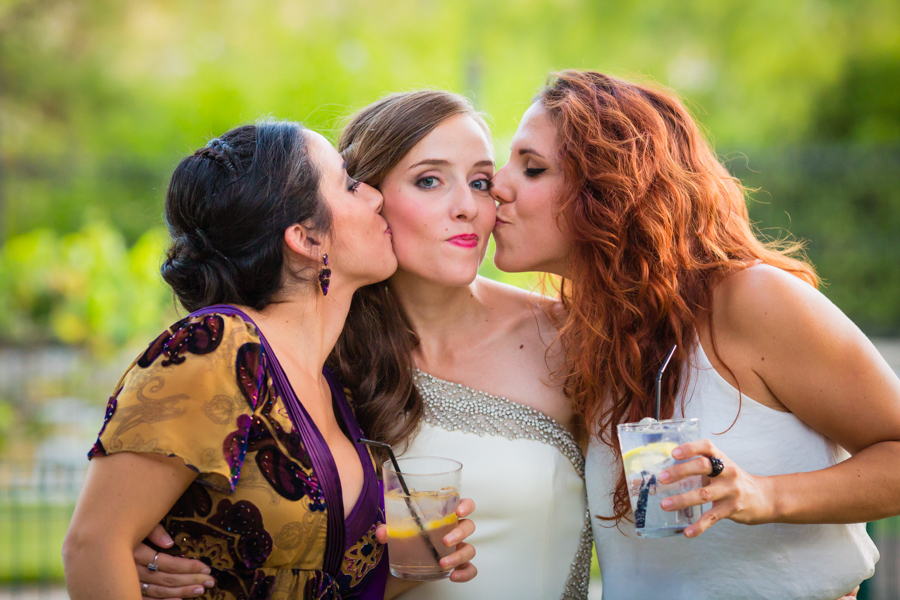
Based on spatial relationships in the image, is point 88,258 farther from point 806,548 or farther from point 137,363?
point 806,548

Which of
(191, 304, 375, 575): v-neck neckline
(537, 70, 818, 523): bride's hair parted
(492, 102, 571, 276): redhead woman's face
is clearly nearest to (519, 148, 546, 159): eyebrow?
(492, 102, 571, 276): redhead woman's face

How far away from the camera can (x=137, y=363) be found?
208cm

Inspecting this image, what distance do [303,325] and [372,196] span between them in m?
0.64

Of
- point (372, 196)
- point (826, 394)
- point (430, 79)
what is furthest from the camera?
point (430, 79)

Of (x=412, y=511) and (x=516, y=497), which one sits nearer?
(x=412, y=511)

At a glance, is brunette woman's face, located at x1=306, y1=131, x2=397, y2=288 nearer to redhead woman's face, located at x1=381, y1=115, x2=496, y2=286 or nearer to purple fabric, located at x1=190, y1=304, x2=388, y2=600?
redhead woman's face, located at x1=381, y1=115, x2=496, y2=286

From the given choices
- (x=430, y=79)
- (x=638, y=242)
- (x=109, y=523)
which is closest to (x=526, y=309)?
(x=638, y=242)

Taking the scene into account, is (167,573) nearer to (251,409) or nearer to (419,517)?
(251,409)

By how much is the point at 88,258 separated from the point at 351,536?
6.40 metres

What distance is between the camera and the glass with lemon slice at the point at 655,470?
6.53 feet

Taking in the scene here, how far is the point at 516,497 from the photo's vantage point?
296 cm

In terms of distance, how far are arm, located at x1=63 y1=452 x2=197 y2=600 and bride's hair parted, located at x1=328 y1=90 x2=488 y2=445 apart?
1.15 meters

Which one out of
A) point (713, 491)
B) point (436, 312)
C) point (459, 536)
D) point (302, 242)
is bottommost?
point (459, 536)

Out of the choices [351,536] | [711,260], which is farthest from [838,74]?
[351,536]
